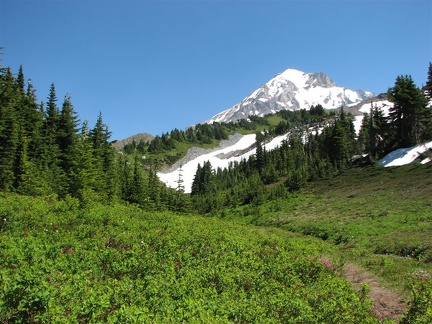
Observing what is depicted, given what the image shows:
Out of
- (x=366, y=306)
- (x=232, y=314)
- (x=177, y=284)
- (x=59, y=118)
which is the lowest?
(x=366, y=306)

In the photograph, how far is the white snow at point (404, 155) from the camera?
60.4 meters

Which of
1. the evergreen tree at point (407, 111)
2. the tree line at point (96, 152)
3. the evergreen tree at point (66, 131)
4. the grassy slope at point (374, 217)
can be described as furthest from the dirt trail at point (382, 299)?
the evergreen tree at point (407, 111)

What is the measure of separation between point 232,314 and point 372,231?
27204 millimetres

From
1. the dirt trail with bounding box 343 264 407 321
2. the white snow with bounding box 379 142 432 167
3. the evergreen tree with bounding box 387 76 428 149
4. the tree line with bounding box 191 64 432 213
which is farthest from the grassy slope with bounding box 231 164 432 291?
the evergreen tree with bounding box 387 76 428 149

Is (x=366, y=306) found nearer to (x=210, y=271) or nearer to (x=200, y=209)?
(x=210, y=271)

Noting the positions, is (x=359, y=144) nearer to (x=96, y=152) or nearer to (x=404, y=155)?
(x=404, y=155)

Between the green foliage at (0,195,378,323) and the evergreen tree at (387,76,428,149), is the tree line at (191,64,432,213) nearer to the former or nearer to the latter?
the evergreen tree at (387,76,428,149)

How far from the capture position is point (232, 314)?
8039mm

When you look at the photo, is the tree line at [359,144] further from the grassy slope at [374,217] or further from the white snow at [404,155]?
the grassy slope at [374,217]

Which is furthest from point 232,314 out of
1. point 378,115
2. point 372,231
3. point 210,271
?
point 378,115

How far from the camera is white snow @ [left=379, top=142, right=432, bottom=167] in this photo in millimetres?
60406

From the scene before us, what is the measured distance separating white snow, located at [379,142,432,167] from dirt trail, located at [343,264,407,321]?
52.7 meters

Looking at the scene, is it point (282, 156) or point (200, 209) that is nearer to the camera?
point (200, 209)

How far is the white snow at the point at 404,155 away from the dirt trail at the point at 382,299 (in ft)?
173
